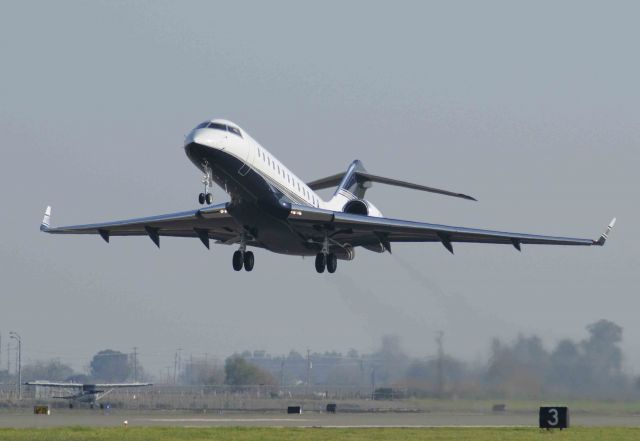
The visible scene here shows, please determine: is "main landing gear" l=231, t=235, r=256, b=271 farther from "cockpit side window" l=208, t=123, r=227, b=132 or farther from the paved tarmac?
"cockpit side window" l=208, t=123, r=227, b=132

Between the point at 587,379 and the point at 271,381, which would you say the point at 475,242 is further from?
→ the point at 271,381

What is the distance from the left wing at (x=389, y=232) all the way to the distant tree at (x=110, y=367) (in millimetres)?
94753

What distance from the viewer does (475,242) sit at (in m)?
50.3

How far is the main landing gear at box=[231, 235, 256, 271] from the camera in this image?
4875 cm

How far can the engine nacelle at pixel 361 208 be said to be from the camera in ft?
167

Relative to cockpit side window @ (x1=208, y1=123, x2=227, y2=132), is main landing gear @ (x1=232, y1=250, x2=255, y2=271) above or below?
below

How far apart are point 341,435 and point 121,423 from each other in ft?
38.4

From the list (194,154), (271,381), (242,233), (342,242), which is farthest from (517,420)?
(271,381)

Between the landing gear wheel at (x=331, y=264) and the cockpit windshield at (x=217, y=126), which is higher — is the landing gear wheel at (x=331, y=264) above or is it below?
below

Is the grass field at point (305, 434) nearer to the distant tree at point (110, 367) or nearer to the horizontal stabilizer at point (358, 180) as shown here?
the horizontal stabilizer at point (358, 180)

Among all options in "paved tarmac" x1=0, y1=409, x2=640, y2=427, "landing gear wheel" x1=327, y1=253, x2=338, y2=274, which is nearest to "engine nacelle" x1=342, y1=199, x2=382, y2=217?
"landing gear wheel" x1=327, y1=253, x2=338, y2=274

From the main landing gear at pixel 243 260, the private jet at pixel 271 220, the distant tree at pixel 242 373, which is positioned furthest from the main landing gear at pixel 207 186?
the distant tree at pixel 242 373

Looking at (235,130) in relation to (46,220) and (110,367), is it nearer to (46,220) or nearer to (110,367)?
(46,220)

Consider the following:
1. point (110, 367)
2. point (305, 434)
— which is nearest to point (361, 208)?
point (305, 434)
